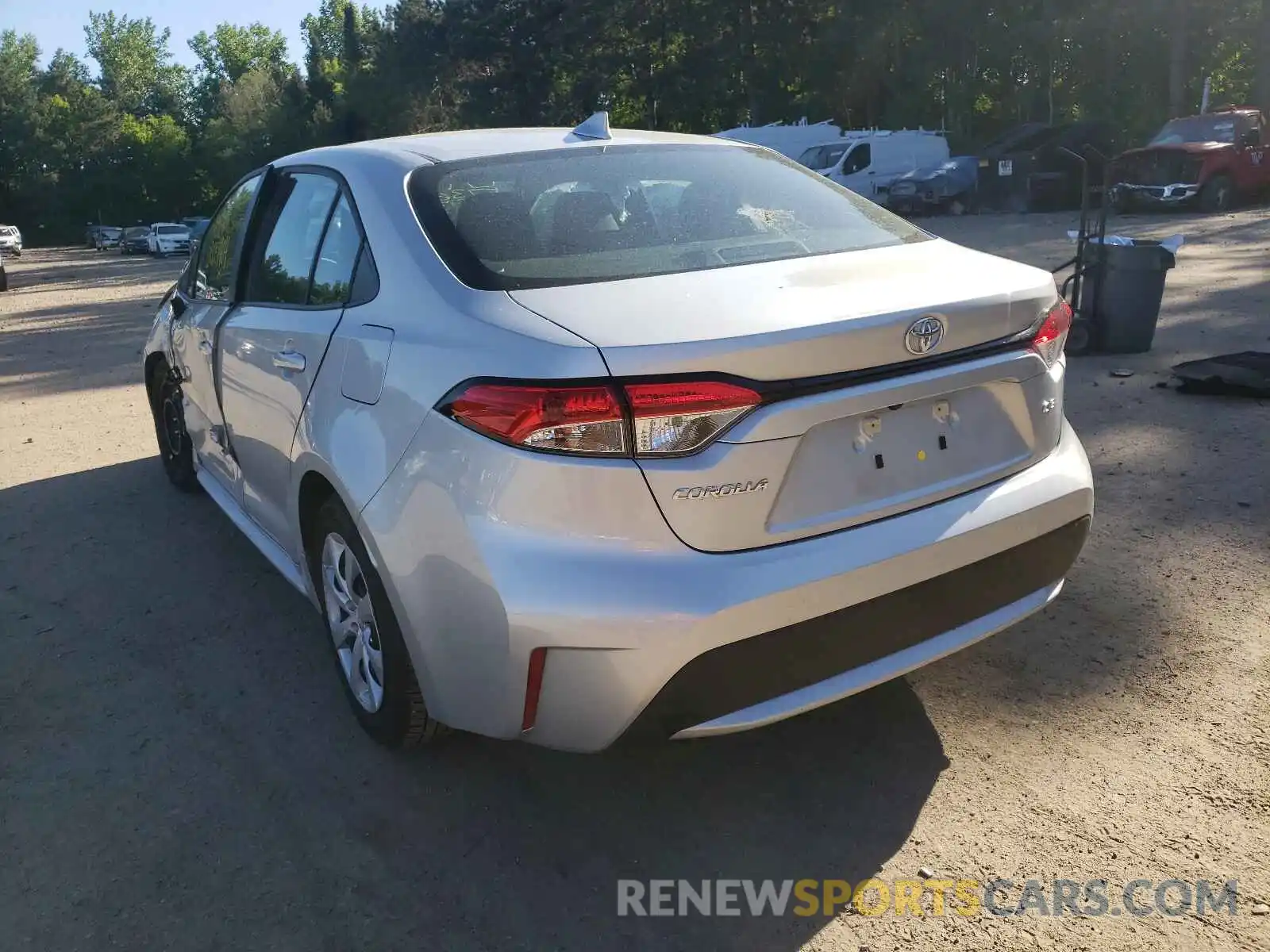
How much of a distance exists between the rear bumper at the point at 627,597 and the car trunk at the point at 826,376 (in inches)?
2.7

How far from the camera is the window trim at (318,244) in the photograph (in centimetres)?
309

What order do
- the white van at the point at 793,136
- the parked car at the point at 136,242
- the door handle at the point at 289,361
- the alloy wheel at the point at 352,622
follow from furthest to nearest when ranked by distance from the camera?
the parked car at the point at 136,242, the white van at the point at 793,136, the door handle at the point at 289,361, the alloy wheel at the point at 352,622

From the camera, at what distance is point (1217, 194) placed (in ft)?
64.2

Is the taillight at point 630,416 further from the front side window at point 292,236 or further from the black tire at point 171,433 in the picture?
the black tire at point 171,433

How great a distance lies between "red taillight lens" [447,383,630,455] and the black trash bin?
611 cm

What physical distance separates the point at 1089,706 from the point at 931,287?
1388 mm

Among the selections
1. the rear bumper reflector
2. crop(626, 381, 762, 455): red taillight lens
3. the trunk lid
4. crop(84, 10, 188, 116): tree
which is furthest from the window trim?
crop(84, 10, 188, 116): tree

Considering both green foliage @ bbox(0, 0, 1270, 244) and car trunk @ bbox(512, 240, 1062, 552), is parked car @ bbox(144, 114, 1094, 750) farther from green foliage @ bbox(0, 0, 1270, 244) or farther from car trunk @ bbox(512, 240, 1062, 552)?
green foliage @ bbox(0, 0, 1270, 244)

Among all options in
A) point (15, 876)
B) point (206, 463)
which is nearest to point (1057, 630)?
point (15, 876)

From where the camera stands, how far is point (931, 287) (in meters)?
2.61

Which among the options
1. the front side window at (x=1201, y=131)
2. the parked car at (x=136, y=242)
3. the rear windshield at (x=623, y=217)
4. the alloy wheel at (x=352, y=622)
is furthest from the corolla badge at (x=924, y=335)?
the parked car at (x=136, y=242)

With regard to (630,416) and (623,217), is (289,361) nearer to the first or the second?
(623,217)

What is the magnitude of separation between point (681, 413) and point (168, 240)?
148ft

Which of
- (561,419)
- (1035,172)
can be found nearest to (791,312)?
(561,419)
